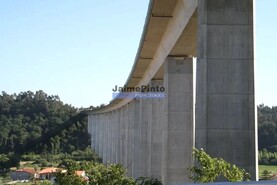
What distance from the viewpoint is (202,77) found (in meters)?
16.0

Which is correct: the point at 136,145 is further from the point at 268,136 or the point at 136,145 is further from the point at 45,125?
the point at 45,125

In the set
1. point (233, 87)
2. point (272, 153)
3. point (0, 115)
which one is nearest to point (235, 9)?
point (233, 87)

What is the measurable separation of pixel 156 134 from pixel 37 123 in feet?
407

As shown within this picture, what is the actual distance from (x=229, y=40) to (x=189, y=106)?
44.1ft

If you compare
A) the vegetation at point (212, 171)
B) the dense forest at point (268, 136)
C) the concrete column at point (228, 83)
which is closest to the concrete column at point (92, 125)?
the dense forest at point (268, 136)

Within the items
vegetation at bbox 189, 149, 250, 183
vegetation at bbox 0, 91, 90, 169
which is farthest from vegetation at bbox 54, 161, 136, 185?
vegetation at bbox 0, 91, 90, 169

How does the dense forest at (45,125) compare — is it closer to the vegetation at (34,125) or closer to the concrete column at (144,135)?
the vegetation at (34,125)

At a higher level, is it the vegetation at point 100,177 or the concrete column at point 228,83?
the concrete column at point 228,83

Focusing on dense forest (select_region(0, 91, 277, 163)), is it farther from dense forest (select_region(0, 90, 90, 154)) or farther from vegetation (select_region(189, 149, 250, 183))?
vegetation (select_region(189, 149, 250, 183))

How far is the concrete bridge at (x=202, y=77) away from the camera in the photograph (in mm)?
15906

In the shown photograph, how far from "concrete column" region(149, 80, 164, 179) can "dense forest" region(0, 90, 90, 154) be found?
10116 centimetres

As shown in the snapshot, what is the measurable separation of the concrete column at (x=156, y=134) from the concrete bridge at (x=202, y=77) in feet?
0.25

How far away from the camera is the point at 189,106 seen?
1150 inches

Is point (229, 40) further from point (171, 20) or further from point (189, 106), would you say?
point (189, 106)
